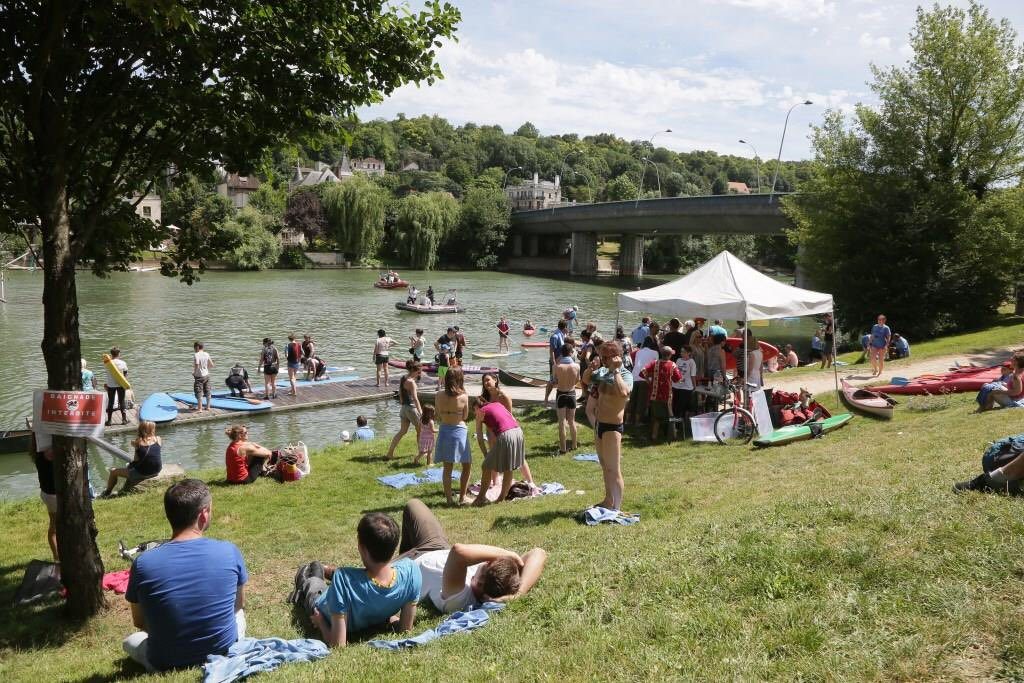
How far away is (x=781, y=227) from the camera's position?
54312mm

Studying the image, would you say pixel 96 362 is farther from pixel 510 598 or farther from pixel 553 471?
pixel 510 598

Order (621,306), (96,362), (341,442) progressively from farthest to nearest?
(96,362) → (341,442) → (621,306)

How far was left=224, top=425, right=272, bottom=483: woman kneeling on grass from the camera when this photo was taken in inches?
453

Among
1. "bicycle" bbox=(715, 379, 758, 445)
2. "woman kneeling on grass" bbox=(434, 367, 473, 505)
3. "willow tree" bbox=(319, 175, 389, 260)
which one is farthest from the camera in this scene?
"willow tree" bbox=(319, 175, 389, 260)

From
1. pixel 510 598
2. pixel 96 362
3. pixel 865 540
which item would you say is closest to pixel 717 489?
pixel 865 540

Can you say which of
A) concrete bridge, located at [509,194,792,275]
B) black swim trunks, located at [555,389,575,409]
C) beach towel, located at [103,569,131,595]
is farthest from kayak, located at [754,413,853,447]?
concrete bridge, located at [509,194,792,275]

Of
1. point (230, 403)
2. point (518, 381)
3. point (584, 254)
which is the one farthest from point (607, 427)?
point (584, 254)

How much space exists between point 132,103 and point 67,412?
112 inches

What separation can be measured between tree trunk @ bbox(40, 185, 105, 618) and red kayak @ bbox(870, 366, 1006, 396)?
14.0 m

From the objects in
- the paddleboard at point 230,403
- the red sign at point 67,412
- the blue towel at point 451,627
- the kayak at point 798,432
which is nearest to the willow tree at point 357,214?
the paddleboard at point 230,403

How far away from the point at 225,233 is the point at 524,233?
300ft

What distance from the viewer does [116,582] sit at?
7027mm

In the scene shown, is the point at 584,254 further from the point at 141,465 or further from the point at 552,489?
the point at 552,489

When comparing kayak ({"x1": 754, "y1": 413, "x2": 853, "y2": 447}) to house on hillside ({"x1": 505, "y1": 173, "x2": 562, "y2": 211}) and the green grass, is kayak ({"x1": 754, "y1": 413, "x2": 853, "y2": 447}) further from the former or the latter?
house on hillside ({"x1": 505, "y1": 173, "x2": 562, "y2": 211})
